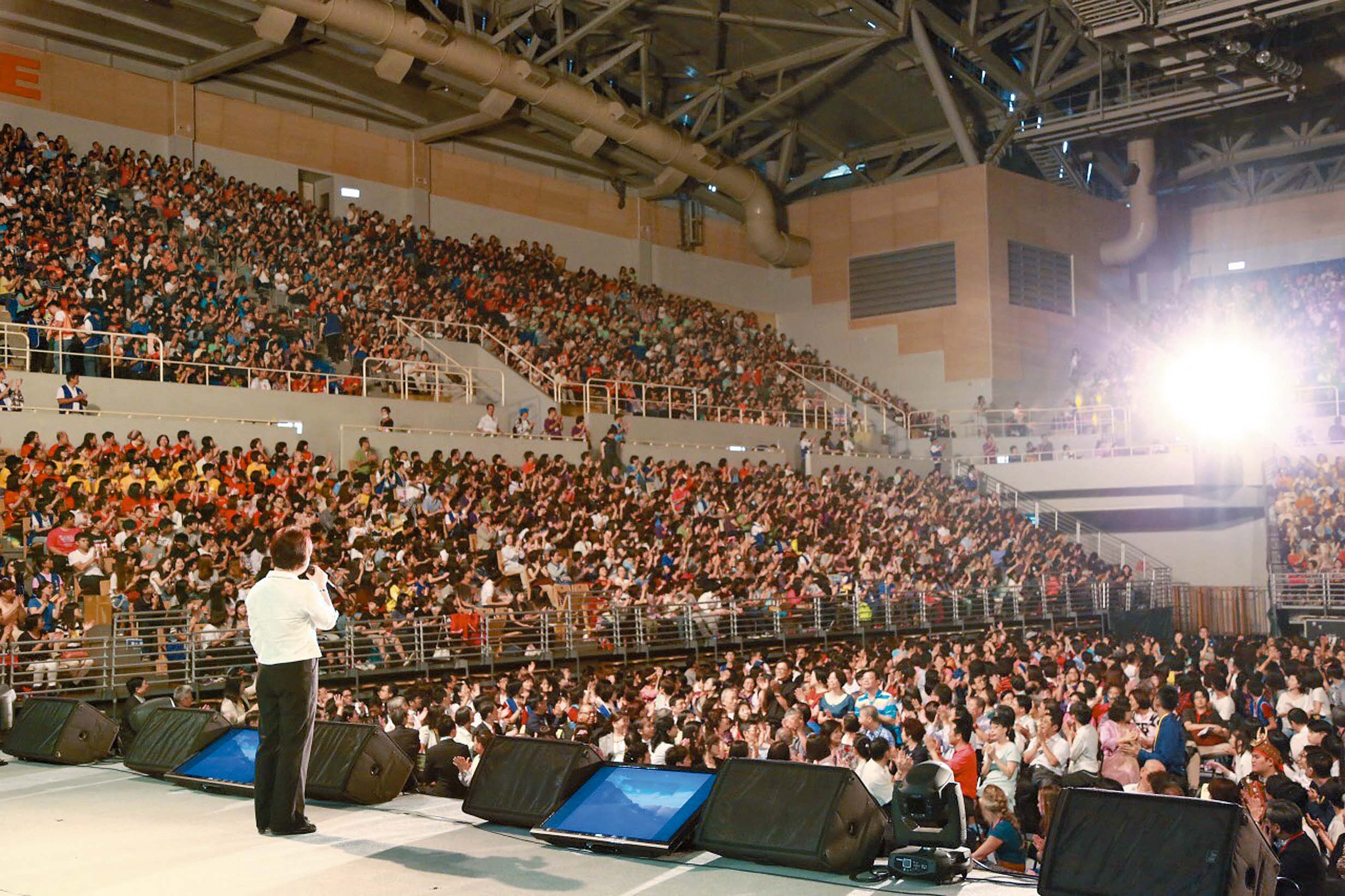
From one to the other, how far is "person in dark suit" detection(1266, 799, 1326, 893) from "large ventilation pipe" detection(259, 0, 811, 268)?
21.6m

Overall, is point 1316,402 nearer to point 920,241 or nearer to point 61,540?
point 920,241

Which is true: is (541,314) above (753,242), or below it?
below

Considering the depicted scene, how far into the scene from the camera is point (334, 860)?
596cm

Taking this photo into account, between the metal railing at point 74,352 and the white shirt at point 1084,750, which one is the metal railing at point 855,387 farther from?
the white shirt at point 1084,750

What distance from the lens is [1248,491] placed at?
30391 mm

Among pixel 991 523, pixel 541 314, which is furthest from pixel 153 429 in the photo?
pixel 991 523

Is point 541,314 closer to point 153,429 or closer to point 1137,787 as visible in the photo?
point 153,429

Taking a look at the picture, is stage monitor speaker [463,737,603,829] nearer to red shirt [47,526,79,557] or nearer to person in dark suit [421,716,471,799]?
person in dark suit [421,716,471,799]

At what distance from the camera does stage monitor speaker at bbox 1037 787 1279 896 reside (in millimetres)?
4691

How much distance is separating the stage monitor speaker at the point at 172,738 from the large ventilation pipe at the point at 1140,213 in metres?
33.2

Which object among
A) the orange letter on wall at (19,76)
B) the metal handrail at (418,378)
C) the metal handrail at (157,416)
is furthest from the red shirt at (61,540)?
the orange letter on wall at (19,76)

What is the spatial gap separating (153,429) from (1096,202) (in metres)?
29.5

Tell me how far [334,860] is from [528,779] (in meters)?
1.18

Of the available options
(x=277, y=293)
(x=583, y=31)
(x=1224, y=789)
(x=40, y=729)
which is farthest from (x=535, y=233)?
(x=1224, y=789)
